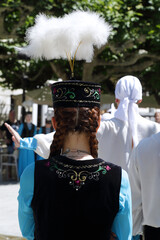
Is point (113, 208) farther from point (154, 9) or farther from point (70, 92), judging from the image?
point (154, 9)

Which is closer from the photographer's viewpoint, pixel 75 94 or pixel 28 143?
pixel 75 94

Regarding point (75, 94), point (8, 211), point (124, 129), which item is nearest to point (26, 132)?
point (8, 211)

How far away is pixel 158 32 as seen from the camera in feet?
36.6

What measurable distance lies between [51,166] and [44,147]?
5.22 ft

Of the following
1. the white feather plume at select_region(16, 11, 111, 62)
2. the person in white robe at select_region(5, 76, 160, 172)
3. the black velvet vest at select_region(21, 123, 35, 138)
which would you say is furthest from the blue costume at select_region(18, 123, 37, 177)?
the white feather plume at select_region(16, 11, 111, 62)

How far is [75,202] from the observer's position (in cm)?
172

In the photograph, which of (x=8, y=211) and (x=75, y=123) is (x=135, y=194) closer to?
(x=75, y=123)

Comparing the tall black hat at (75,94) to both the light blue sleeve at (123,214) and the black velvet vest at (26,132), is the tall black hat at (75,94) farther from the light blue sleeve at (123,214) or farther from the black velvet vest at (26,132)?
the black velvet vest at (26,132)

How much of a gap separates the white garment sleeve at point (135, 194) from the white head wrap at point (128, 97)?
92 cm

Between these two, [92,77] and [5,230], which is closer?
[5,230]

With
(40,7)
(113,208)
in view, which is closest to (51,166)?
(113,208)

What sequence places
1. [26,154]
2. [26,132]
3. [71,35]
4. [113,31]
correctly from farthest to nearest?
1. [113,31]
2. [26,154]
3. [26,132]
4. [71,35]

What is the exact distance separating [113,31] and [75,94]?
28.8 ft

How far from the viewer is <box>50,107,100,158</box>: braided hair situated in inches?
72.1
